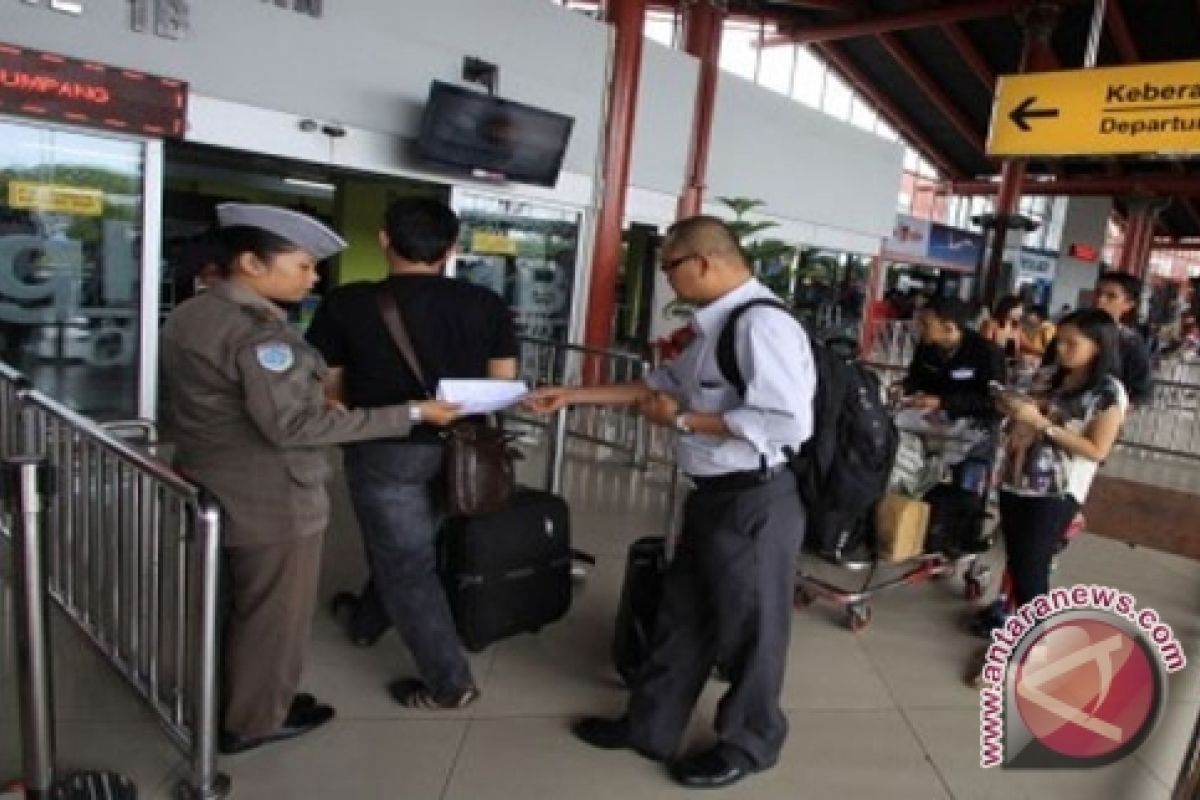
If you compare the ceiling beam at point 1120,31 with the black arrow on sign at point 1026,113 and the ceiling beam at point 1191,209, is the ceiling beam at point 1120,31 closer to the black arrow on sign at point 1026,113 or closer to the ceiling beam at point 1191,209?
the black arrow on sign at point 1026,113

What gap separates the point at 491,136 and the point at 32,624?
5.41m

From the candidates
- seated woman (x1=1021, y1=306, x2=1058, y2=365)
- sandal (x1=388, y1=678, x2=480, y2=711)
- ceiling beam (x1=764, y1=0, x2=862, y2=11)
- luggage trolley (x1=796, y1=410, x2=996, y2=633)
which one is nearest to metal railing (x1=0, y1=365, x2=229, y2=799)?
sandal (x1=388, y1=678, x2=480, y2=711)

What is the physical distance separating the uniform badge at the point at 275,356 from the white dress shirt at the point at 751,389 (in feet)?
3.22

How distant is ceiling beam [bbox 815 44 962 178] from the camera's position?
57.0 feet

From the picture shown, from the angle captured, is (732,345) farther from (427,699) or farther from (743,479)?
(427,699)

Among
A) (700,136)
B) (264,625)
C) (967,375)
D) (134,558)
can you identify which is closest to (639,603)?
(264,625)

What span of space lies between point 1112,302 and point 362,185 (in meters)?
8.02

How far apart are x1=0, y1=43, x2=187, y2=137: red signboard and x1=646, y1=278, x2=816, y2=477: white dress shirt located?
408 centimetres

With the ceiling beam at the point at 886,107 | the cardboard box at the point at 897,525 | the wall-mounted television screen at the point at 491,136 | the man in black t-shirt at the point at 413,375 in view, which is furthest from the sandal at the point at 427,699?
the ceiling beam at the point at 886,107

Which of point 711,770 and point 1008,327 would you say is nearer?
point 711,770

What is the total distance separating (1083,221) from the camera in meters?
21.1

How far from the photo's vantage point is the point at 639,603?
2.81m

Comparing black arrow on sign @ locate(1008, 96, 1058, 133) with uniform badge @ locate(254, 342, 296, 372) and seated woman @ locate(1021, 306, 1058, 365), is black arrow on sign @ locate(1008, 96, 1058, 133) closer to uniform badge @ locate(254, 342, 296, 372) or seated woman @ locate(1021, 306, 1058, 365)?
seated woman @ locate(1021, 306, 1058, 365)

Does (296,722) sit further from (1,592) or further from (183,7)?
Result: (183,7)
